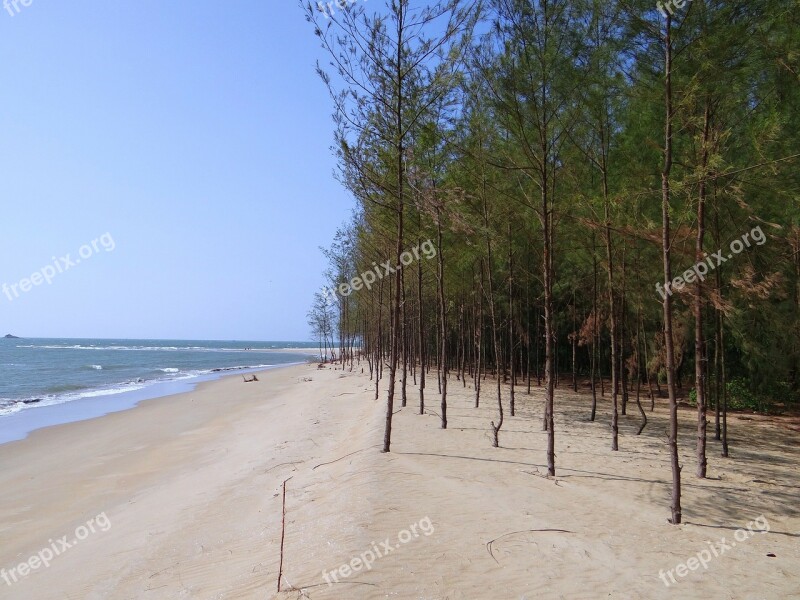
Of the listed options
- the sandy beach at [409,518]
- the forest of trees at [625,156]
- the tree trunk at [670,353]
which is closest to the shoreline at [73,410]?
the sandy beach at [409,518]

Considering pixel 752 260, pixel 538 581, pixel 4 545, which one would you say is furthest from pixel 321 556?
pixel 752 260

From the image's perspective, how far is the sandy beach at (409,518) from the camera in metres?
Result: 4.82

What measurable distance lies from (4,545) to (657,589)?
824 centimetres

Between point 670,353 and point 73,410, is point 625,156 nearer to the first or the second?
point 670,353

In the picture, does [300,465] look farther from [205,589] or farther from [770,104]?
[770,104]

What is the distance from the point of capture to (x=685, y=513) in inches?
263

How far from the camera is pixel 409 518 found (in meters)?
5.88

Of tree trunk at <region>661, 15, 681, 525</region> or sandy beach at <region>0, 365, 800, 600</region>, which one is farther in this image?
tree trunk at <region>661, 15, 681, 525</region>

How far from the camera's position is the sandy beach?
190 inches

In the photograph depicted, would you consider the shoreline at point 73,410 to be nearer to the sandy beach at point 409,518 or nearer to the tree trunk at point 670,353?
the sandy beach at point 409,518

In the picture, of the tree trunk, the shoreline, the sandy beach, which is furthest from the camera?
the shoreline

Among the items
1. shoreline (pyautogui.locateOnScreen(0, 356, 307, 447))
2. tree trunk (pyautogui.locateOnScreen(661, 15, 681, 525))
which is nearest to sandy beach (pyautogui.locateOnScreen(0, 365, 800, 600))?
tree trunk (pyautogui.locateOnScreen(661, 15, 681, 525))

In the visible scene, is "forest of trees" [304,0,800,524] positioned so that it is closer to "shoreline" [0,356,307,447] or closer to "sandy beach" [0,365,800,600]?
"sandy beach" [0,365,800,600]

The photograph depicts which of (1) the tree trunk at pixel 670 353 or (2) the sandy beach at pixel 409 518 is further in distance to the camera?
(1) the tree trunk at pixel 670 353
